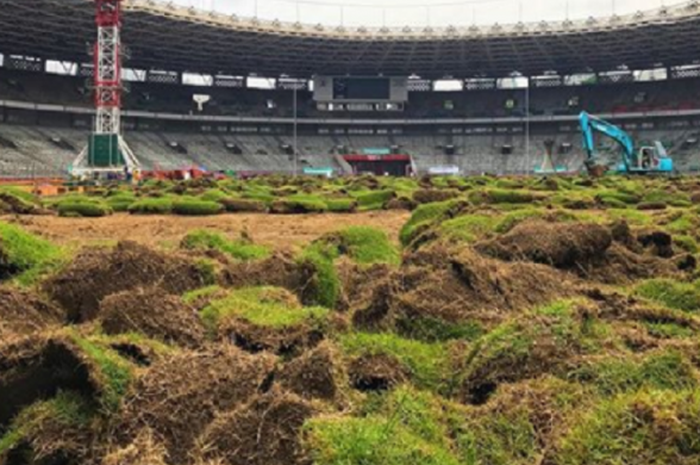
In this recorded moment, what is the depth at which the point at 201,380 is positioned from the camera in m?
4.51

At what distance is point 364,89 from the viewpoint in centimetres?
8912

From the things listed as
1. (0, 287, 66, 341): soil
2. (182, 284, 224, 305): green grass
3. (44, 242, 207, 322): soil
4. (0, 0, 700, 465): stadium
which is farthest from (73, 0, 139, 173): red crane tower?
(0, 287, 66, 341): soil

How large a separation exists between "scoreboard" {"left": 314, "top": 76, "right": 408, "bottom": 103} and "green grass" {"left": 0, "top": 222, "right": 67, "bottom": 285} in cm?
8131

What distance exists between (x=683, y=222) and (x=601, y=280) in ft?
19.7

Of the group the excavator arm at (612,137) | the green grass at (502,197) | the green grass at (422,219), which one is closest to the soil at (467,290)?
the green grass at (422,219)

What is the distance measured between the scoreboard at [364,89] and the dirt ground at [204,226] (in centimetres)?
6742

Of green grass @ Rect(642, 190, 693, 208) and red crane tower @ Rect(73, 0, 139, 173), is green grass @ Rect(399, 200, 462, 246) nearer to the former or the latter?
green grass @ Rect(642, 190, 693, 208)

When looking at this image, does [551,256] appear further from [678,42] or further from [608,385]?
[678,42]

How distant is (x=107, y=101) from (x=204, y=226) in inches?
1634

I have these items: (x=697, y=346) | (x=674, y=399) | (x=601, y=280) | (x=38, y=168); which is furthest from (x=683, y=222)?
(x=38, y=168)

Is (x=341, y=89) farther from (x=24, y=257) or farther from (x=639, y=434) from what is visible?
(x=639, y=434)

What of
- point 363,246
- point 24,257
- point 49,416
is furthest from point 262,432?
point 363,246

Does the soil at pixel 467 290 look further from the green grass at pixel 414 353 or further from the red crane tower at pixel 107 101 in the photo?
the red crane tower at pixel 107 101

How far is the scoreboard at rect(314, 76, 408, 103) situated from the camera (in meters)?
88.2
